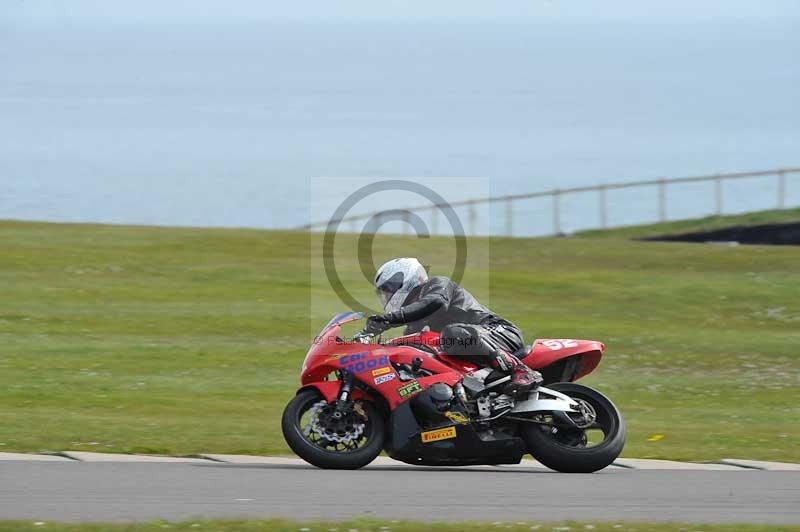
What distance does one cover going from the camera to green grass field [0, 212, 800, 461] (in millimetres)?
12672

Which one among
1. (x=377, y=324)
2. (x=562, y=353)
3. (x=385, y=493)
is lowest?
(x=385, y=493)

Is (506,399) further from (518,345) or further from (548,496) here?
(548,496)

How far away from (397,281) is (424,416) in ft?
3.27

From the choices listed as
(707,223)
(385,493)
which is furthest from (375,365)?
(707,223)

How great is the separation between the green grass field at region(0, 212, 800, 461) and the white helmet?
1.82m

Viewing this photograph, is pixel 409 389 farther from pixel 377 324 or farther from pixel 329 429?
pixel 329 429

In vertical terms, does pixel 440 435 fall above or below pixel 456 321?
below

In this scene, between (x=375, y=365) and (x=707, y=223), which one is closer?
(x=375, y=365)

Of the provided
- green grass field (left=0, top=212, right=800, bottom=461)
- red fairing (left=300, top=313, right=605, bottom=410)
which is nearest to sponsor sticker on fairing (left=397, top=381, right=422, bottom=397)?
red fairing (left=300, top=313, right=605, bottom=410)

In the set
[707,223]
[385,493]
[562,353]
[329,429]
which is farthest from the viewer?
[707,223]

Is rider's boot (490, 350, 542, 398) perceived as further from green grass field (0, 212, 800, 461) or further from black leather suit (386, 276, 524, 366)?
green grass field (0, 212, 800, 461)

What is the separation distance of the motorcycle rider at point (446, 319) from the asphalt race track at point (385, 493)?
77cm

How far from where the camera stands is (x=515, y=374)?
1015cm

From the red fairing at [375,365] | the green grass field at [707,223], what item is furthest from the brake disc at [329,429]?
the green grass field at [707,223]
